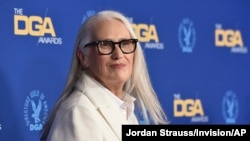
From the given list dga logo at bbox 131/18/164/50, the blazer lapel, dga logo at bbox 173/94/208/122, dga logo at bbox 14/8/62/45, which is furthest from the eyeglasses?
dga logo at bbox 173/94/208/122

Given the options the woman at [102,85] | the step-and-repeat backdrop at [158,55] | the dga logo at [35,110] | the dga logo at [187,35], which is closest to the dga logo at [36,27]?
the step-and-repeat backdrop at [158,55]

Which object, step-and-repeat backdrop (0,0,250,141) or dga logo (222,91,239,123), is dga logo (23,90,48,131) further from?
dga logo (222,91,239,123)

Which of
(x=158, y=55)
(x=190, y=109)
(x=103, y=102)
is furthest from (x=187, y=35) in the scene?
(x=103, y=102)

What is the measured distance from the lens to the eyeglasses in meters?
1.99

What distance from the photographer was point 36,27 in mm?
2406

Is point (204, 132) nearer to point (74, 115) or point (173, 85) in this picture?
point (74, 115)

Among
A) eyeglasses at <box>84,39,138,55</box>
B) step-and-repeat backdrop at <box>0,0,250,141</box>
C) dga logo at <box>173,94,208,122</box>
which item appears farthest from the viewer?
dga logo at <box>173,94,208,122</box>

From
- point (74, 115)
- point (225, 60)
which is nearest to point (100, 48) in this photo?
point (74, 115)

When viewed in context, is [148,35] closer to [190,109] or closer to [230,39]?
[190,109]

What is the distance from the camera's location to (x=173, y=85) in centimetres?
294

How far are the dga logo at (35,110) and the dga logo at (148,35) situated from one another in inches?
24.0

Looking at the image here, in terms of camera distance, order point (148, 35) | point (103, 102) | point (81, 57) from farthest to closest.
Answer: point (148, 35) < point (81, 57) < point (103, 102)

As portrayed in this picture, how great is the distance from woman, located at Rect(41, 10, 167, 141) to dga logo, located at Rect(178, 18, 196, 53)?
87 centimetres

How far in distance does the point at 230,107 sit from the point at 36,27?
1.25m
